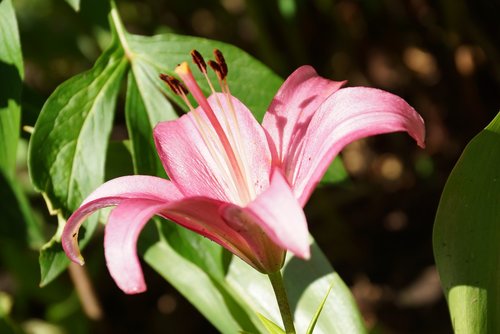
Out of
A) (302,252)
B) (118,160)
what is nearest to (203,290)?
(118,160)

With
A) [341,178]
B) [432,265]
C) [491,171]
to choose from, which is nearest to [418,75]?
[432,265]

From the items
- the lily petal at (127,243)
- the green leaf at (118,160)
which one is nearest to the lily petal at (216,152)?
the lily petal at (127,243)

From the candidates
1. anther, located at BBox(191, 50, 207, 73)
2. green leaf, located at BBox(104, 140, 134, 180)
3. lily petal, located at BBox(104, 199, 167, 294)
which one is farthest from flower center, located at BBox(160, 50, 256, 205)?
green leaf, located at BBox(104, 140, 134, 180)

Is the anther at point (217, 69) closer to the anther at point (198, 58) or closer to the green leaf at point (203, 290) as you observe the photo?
the anther at point (198, 58)

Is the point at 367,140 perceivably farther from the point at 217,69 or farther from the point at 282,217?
the point at 282,217

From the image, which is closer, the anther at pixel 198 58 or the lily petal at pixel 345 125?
the lily petal at pixel 345 125

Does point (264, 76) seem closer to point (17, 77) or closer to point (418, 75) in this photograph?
point (17, 77)
